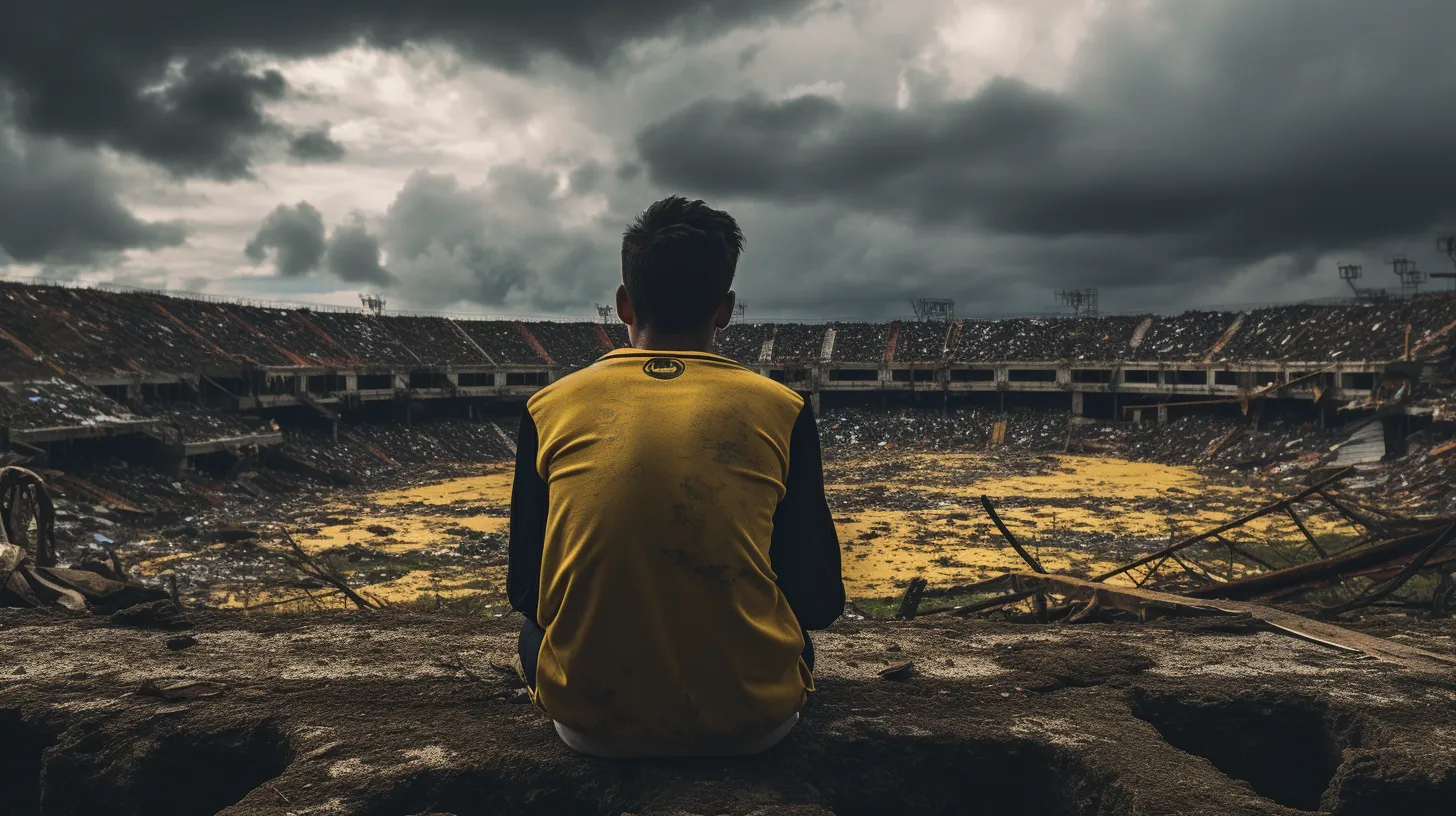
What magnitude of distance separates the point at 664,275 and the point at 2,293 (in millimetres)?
38641

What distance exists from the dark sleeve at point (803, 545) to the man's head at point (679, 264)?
0.43 metres

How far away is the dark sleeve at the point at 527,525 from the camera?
2422 mm

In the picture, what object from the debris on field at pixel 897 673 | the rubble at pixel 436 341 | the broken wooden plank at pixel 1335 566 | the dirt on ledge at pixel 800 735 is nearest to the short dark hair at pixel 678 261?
the dirt on ledge at pixel 800 735

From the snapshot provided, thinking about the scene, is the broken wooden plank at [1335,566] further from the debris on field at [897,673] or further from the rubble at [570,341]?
the rubble at [570,341]

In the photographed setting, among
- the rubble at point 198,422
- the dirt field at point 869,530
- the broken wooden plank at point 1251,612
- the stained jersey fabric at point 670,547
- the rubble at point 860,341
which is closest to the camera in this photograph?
the stained jersey fabric at point 670,547

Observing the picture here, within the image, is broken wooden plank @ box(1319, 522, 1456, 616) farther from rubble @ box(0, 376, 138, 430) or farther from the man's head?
rubble @ box(0, 376, 138, 430)

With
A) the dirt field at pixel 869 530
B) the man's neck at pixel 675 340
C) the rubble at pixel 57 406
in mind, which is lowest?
the dirt field at pixel 869 530

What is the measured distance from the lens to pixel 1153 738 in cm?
287

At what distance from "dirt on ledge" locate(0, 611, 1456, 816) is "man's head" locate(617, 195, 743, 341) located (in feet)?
4.10

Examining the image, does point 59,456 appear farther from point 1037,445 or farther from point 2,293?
point 1037,445

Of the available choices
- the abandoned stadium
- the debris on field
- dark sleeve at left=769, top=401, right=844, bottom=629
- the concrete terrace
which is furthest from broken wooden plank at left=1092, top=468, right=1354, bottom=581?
the concrete terrace

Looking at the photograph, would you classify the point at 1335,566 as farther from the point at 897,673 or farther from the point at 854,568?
the point at 854,568

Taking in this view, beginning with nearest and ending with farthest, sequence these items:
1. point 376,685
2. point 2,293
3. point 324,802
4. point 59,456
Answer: point 324,802, point 376,685, point 59,456, point 2,293

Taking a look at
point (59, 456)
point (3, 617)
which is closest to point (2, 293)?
point (59, 456)
